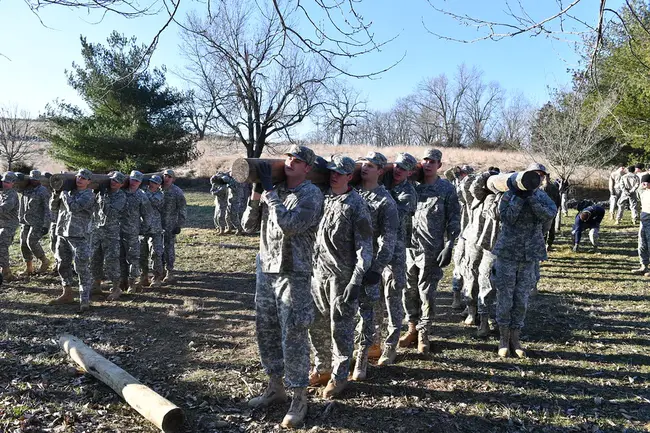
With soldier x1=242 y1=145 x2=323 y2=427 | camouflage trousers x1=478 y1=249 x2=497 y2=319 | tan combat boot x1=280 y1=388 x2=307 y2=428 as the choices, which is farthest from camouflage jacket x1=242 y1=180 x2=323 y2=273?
camouflage trousers x1=478 y1=249 x2=497 y2=319

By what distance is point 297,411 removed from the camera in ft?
14.1

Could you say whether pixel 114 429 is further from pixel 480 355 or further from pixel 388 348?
pixel 480 355

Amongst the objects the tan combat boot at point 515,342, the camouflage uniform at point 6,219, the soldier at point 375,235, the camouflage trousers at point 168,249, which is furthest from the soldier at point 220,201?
the tan combat boot at point 515,342

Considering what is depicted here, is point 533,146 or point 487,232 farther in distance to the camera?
point 533,146

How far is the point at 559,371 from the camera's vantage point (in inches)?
221

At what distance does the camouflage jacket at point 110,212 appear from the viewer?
8.58m

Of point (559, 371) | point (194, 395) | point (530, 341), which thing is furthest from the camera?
point (530, 341)

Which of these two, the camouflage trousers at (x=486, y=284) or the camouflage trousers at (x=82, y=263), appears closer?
the camouflage trousers at (x=486, y=284)

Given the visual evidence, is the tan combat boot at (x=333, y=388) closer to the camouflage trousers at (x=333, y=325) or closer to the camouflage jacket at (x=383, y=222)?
the camouflage trousers at (x=333, y=325)

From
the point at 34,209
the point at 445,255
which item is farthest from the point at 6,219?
the point at 445,255

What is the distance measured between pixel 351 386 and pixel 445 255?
1.94 metres

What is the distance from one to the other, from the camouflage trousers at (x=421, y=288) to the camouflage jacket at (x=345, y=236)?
5.51 feet

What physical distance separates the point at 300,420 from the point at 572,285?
24.5 feet

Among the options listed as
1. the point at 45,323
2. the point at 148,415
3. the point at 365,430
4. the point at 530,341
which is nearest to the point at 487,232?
the point at 530,341
